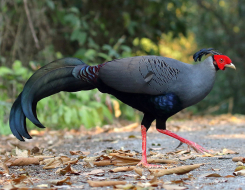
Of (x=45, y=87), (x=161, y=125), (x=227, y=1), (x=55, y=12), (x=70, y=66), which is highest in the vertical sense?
(x=227, y=1)

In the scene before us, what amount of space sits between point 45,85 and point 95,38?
250 inches

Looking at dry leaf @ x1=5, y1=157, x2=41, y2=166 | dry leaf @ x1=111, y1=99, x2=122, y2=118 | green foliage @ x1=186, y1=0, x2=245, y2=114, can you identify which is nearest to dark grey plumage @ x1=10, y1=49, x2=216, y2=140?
dry leaf @ x1=5, y1=157, x2=41, y2=166

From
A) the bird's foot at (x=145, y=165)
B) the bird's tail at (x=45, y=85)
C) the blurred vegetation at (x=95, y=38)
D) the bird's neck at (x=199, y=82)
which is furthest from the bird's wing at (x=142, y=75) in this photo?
the blurred vegetation at (x=95, y=38)

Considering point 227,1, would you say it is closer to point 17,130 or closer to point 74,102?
point 74,102

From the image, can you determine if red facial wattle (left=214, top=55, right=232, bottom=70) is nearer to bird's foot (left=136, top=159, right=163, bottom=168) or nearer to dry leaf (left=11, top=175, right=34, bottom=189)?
bird's foot (left=136, top=159, right=163, bottom=168)

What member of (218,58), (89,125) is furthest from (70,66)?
(89,125)

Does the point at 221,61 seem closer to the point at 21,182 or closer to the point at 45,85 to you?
the point at 45,85

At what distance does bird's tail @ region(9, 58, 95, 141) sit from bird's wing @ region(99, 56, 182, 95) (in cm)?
32

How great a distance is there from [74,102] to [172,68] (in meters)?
4.29

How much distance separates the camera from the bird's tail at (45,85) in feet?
11.0

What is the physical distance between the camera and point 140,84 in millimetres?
3221

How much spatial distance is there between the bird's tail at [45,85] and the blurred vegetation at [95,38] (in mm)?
3121

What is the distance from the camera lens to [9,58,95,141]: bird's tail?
3342 mm

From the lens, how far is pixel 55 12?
8711 millimetres
